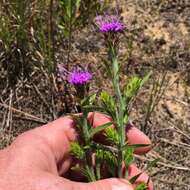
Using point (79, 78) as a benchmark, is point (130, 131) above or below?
below

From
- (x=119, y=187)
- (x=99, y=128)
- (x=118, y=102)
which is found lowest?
(x=119, y=187)

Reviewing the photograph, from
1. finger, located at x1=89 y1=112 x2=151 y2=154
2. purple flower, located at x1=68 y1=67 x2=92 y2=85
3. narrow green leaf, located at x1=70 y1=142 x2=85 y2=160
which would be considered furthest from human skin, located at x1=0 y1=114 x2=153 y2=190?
purple flower, located at x1=68 y1=67 x2=92 y2=85

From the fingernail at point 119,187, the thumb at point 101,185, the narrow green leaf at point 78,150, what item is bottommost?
the fingernail at point 119,187

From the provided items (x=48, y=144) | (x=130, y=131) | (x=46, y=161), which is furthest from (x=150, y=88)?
(x=46, y=161)

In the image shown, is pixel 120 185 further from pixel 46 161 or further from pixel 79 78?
pixel 79 78

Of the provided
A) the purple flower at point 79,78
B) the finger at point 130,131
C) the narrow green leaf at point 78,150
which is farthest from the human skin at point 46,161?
the purple flower at point 79,78

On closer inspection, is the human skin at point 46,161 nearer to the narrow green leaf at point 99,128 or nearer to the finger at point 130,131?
the finger at point 130,131

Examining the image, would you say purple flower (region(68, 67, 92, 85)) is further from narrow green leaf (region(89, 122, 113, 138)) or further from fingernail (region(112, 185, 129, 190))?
fingernail (region(112, 185, 129, 190))
